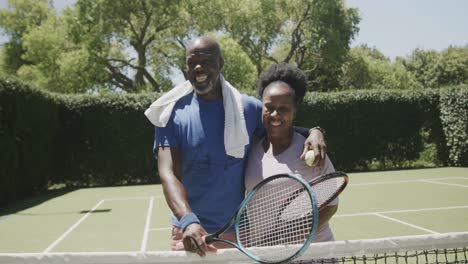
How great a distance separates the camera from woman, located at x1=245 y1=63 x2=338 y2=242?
7.79 ft

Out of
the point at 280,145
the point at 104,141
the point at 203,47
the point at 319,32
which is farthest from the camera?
the point at 319,32

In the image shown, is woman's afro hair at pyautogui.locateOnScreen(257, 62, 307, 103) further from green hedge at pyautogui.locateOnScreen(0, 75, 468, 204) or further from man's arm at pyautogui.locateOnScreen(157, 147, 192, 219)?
green hedge at pyautogui.locateOnScreen(0, 75, 468, 204)

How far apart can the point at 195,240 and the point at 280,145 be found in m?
0.84

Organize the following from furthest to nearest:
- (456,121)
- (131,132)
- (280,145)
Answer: (456,121) < (131,132) < (280,145)

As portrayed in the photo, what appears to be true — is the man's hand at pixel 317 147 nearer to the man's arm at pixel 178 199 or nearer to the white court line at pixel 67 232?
the man's arm at pixel 178 199

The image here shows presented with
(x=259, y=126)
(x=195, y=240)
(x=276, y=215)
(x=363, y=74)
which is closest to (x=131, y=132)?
(x=259, y=126)

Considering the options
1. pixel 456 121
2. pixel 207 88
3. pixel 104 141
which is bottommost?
Answer: pixel 456 121

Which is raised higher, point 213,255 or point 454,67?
point 454,67

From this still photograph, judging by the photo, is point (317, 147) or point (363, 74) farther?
point (363, 74)

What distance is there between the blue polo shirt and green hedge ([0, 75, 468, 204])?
986cm

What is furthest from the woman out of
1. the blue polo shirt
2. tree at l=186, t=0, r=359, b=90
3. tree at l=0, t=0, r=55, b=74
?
tree at l=0, t=0, r=55, b=74

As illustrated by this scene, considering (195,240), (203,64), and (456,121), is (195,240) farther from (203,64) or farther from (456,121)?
(456,121)

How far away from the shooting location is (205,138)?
2.46 meters

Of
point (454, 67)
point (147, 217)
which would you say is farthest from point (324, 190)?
point (454, 67)
